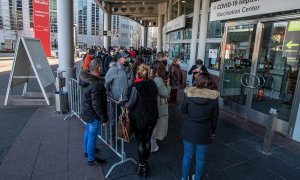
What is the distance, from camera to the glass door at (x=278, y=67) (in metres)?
4.81

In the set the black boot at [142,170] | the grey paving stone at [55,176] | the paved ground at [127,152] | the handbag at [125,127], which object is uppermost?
the handbag at [125,127]

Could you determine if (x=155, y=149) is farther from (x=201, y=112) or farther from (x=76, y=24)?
(x=76, y=24)

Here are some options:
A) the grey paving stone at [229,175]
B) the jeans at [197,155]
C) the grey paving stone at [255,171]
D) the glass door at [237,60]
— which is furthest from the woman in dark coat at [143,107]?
the glass door at [237,60]

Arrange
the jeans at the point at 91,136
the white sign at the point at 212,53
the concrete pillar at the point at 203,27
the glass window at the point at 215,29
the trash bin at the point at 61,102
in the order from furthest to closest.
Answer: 1. the concrete pillar at the point at 203,27
2. the white sign at the point at 212,53
3. the glass window at the point at 215,29
4. the trash bin at the point at 61,102
5. the jeans at the point at 91,136

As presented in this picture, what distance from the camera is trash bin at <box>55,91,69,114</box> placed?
575 cm

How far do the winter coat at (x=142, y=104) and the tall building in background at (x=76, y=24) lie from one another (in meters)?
26.5

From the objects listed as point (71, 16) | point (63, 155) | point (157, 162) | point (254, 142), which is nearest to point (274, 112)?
point (254, 142)

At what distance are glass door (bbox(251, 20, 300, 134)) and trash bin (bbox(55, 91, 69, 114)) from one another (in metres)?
5.25

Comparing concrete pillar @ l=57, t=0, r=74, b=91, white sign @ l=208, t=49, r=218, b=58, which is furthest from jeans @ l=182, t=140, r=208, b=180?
white sign @ l=208, t=49, r=218, b=58

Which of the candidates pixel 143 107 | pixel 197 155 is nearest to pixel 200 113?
pixel 197 155

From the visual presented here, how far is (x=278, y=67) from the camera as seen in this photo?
5230 mm

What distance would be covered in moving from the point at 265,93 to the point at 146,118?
415 cm

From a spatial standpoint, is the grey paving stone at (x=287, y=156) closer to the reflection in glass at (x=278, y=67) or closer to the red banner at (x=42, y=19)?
the reflection in glass at (x=278, y=67)

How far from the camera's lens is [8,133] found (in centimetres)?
449
